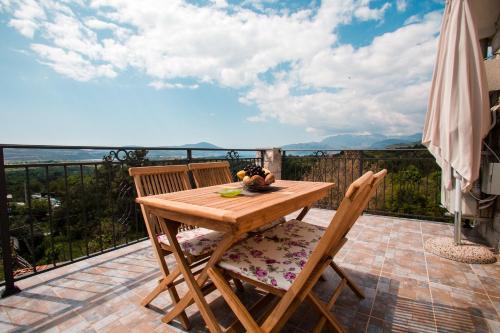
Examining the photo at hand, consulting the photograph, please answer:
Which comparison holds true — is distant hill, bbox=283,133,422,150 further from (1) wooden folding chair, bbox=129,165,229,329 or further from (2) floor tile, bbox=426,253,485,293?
(1) wooden folding chair, bbox=129,165,229,329

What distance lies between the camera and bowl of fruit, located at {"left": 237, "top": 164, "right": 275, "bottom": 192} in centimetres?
171

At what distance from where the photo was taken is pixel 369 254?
2.63 metres

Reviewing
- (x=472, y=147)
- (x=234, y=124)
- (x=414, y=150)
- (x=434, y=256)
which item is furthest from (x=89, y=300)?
(x=234, y=124)

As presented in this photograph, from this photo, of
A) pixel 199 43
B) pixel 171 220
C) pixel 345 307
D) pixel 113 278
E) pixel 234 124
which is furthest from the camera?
pixel 234 124

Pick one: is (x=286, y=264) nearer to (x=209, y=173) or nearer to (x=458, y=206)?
(x=209, y=173)

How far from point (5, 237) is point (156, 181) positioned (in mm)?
1196

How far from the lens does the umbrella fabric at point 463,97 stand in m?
2.23

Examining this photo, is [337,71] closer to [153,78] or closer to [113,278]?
[113,278]

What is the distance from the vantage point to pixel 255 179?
5.59ft

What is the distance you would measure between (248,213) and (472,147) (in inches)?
95.9

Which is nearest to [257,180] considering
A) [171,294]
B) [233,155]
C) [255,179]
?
[255,179]

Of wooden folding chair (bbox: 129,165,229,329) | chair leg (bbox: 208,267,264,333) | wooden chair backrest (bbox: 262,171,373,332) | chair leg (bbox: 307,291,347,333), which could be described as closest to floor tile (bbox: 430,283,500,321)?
chair leg (bbox: 307,291,347,333)

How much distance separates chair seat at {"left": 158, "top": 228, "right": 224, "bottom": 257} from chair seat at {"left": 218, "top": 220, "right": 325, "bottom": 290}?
0.19 metres

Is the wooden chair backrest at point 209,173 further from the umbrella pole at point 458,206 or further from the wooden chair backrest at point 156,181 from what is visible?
the umbrella pole at point 458,206
